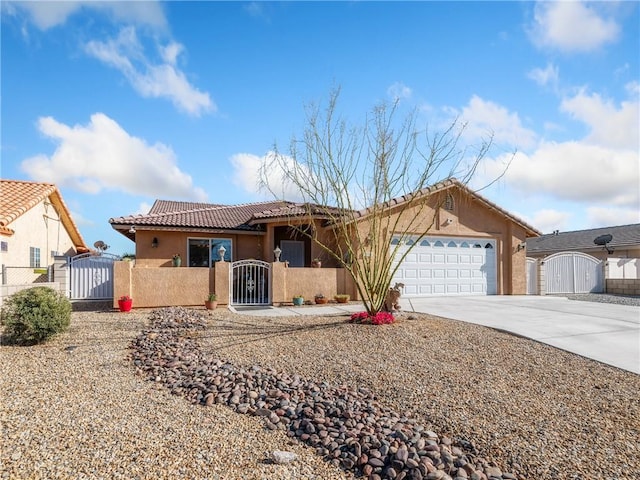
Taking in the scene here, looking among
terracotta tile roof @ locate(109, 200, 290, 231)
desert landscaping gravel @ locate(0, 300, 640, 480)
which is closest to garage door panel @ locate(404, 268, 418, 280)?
terracotta tile roof @ locate(109, 200, 290, 231)

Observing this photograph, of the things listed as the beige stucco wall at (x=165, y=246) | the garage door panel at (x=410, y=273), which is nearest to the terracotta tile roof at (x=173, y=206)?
the beige stucco wall at (x=165, y=246)

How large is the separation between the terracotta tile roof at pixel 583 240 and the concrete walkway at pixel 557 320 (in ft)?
53.4

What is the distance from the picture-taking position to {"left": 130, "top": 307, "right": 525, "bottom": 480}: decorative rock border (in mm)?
3528

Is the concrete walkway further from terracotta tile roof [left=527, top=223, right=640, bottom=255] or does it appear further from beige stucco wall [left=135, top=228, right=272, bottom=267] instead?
terracotta tile roof [left=527, top=223, right=640, bottom=255]

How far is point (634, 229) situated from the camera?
1088 inches

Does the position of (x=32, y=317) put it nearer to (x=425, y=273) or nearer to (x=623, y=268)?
(x=425, y=273)

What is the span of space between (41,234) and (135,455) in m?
18.7

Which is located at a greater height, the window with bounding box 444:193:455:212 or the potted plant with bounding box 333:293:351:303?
the window with bounding box 444:193:455:212

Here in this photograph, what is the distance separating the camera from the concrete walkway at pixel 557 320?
24.0 feet

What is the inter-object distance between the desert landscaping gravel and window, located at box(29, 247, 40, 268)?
11457mm

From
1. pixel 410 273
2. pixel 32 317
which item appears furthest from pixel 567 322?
pixel 32 317

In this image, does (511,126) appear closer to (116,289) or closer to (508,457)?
(508,457)

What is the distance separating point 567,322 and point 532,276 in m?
9.29

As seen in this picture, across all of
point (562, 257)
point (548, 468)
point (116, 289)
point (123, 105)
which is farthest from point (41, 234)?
point (562, 257)
